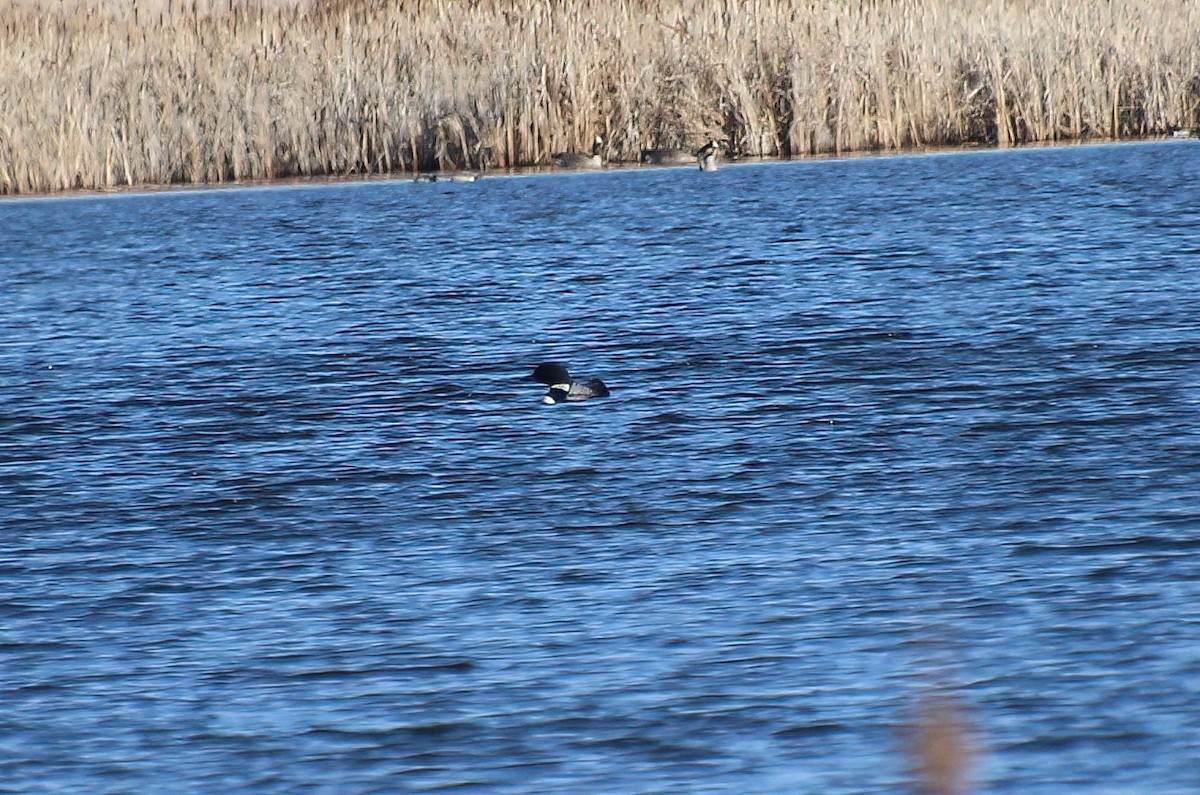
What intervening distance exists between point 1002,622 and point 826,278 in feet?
29.8

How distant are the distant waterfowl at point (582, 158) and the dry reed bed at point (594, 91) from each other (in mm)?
113

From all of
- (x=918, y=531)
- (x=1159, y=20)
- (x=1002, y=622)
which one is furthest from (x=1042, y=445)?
(x=1159, y=20)

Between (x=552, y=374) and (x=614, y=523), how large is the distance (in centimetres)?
332

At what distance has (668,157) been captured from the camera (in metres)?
24.3

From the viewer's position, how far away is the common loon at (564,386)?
11.0 m

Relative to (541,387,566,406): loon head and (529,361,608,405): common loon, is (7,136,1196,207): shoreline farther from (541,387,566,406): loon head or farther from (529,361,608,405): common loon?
(541,387,566,406): loon head

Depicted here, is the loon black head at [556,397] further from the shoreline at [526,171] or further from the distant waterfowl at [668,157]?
the distant waterfowl at [668,157]

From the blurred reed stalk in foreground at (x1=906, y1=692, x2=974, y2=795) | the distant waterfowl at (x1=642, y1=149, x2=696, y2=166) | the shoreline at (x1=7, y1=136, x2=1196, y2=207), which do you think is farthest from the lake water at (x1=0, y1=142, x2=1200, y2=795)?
the distant waterfowl at (x1=642, y1=149, x2=696, y2=166)

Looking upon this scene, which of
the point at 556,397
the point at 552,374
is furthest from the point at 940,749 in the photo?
the point at 552,374

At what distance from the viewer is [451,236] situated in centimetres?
1944

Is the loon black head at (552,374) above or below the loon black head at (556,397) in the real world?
above

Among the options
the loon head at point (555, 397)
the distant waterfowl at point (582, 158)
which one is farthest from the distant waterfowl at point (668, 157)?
the loon head at point (555, 397)

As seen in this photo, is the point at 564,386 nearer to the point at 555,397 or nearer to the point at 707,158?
the point at 555,397

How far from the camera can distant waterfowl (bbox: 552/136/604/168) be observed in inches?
942
